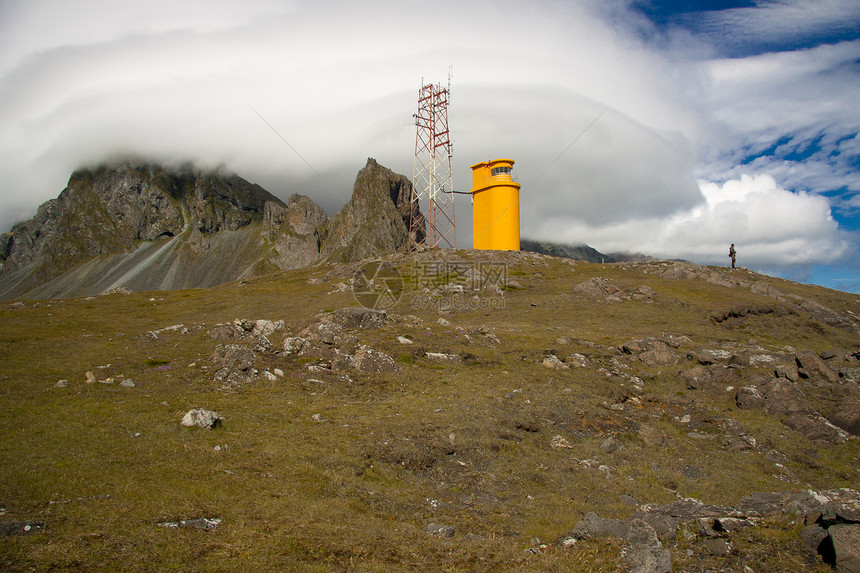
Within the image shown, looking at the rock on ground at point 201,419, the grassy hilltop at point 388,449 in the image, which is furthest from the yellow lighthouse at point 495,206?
the rock on ground at point 201,419

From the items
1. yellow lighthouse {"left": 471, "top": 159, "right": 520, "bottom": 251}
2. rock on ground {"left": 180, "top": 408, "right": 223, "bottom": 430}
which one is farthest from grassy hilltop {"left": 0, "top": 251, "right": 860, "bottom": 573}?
yellow lighthouse {"left": 471, "top": 159, "right": 520, "bottom": 251}

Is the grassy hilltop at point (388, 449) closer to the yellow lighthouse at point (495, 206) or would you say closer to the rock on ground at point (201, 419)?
the rock on ground at point (201, 419)

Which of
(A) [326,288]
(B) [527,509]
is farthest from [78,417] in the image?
(A) [326,288]

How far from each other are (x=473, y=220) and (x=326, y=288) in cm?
3083

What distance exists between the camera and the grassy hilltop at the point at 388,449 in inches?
378

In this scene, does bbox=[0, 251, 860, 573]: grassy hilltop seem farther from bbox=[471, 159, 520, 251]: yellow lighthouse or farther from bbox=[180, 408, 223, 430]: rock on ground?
bbox=[471, 159, 520, 251]: yellow lighthouse

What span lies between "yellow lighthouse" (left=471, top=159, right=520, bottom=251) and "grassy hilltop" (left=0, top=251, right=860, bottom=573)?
142 feet

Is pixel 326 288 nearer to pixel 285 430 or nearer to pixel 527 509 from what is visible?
pixel 285 430

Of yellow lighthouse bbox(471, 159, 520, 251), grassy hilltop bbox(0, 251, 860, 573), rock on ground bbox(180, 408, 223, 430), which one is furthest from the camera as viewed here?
yellow lighthouse bbox(471, 159, 520, 251)

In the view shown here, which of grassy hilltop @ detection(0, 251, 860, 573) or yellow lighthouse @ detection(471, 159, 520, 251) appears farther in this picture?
yellow lighthouse @ detection(471, 159, 520, 251)

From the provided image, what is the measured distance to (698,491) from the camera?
49.1 ft

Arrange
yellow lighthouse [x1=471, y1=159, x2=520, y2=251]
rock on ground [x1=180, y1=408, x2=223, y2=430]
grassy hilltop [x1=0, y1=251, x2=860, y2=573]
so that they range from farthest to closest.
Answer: yellow lighthouse [x1=471, y1=159, x2=520, y2=251] < rock on ground [x1=180, y1=408, x2=223, y2=430] < grassy hilltop [x1=0, y1=251, x2=860, y2=573]

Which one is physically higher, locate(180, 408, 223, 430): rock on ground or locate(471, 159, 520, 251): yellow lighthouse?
locate(471, 159, 520, 251): yellow lighthouse

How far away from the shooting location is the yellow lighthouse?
254 ft
